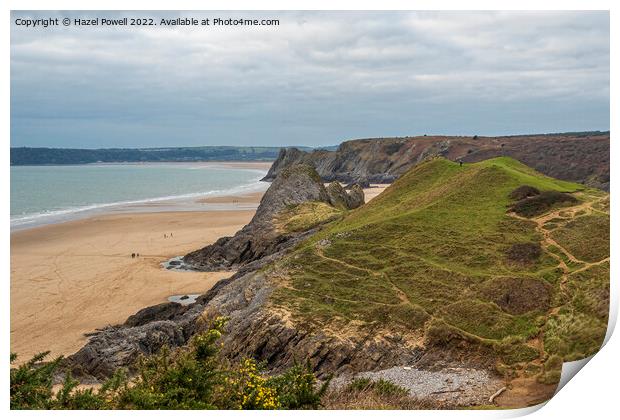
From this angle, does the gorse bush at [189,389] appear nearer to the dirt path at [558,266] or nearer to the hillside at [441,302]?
the hillside at [441,302]

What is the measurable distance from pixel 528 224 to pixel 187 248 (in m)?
33.2

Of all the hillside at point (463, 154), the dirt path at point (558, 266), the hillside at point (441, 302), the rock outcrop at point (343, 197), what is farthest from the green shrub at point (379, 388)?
the hillside at point (463, 154)

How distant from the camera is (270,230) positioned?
1815 inches

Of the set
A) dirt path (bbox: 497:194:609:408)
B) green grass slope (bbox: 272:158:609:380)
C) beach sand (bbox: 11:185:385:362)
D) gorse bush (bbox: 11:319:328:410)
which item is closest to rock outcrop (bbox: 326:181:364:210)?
beach sand (bbox: 11:185:385:362)

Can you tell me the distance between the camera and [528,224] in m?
28.2

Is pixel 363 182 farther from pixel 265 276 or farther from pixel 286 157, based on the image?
pixel 265 276

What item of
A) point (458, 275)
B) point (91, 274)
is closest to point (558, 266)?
point (458, 275)

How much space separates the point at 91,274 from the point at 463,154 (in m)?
91.0

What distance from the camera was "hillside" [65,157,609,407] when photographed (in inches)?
784

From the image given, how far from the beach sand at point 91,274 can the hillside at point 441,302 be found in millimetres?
3304

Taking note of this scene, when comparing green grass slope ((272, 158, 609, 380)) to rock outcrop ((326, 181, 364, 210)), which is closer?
green grass slope ((272, 158, 609, 380))

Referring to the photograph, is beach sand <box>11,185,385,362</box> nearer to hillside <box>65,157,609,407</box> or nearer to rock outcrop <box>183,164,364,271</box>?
rock outcrop <box>183,164,364,271</box>

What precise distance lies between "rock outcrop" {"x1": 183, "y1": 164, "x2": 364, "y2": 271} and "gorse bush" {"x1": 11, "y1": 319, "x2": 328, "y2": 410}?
2503 centimetres
